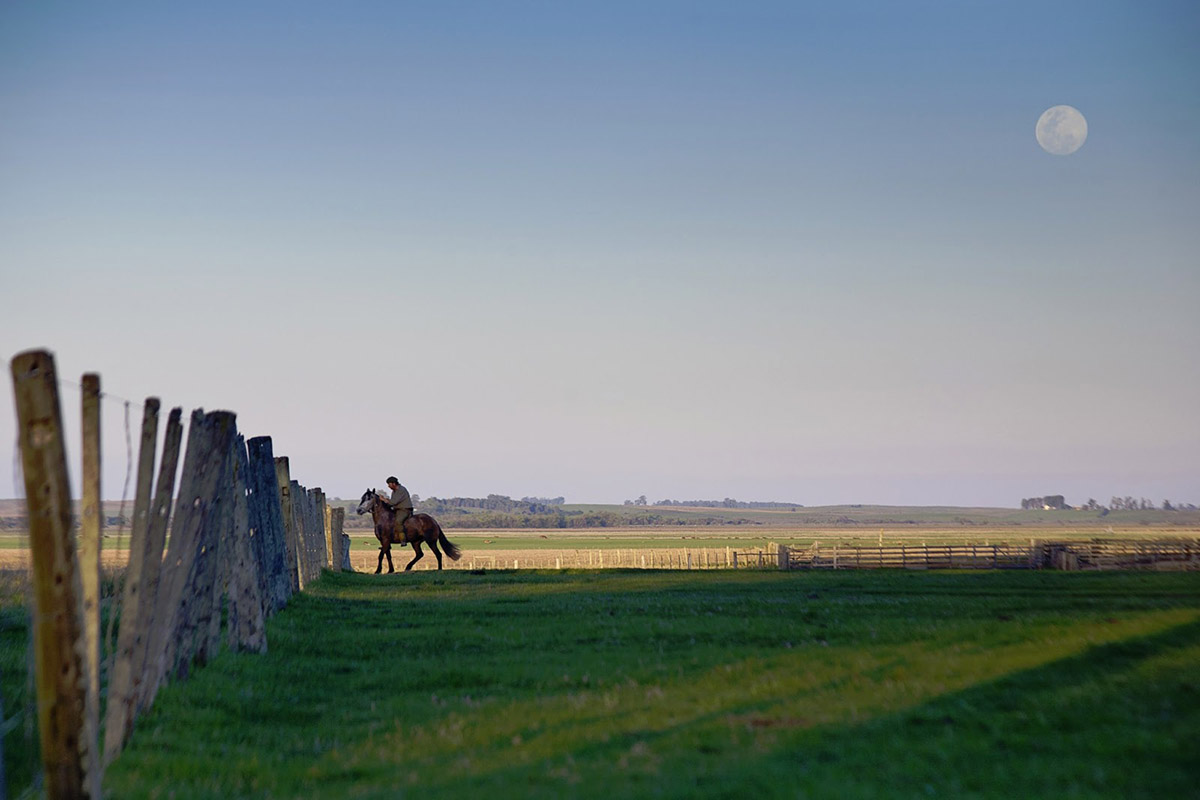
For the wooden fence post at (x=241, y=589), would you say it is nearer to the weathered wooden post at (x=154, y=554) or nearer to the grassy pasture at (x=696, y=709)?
the grassy pasture at (x=696, y=709)

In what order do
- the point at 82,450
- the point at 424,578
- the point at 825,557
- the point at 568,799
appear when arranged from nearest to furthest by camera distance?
the point at 568,799
the point at 82,450
the point at 424,578
the point at 825,557

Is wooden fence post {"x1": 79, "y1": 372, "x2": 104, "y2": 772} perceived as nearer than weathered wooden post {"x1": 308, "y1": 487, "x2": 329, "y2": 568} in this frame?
Yes

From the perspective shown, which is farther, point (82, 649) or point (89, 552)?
point (89, 552)

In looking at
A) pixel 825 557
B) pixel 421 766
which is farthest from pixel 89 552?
pixel 825 557

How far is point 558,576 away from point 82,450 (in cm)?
2830

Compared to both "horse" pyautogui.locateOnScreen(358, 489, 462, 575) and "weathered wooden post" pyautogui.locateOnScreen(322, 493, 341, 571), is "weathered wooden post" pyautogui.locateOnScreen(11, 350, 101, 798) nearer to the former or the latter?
"horse" pyautogui.locateOnScreen(358, 489, 462, 575)

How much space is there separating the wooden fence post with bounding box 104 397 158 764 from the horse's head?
31146 millimetres

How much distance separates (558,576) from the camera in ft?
121

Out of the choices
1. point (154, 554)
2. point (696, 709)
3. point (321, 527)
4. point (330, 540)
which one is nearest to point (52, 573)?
point (154, 554)

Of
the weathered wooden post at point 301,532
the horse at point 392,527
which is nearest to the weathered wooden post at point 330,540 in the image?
the horse at point 392,527

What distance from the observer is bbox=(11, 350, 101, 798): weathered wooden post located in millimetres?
7602

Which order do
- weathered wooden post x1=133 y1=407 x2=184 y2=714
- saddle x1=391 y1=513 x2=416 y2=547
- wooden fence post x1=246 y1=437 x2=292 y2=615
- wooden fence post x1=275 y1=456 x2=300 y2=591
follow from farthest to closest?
1. saddle x1=391 y1=513 x2=416 y2=547
2. wooden fence post x1=275 y1=456 x2=300 y2=591
3. wooden fence post x1=246 y1=437 x2=292 y2=615
4. weathered wooden post x1=133 y1=407 x2=184 y2=714

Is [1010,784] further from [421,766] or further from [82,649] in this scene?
[82,649]

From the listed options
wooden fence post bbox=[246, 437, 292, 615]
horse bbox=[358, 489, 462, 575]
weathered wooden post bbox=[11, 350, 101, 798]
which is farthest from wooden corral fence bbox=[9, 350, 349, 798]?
horse bbox=[358, 489, 462, 575]
